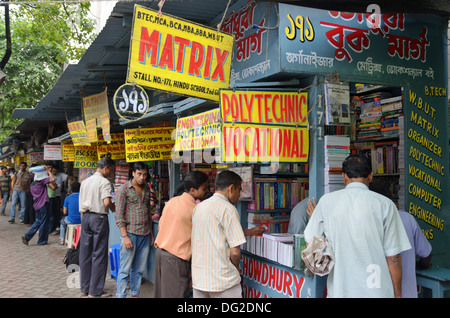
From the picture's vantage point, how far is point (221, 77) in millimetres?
3979

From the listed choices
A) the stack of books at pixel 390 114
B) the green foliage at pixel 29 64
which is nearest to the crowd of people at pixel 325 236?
the stack of books at pixel 390 114

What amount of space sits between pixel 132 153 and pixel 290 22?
384 centimetres

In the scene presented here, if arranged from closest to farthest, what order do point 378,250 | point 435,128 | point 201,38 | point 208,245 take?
point 378,250
point 208,245
point 201,38
point 435,128

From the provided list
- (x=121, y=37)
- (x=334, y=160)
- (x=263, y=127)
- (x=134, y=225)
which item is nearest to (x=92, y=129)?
(x=121, y=37)

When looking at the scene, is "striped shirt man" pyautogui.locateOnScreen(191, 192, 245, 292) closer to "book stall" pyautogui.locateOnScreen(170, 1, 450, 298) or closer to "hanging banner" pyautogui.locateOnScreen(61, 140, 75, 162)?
"book stall" pyautogui.locateOnScreen(170, 1, 450, 298)

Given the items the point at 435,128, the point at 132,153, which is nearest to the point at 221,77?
the point at 435,128

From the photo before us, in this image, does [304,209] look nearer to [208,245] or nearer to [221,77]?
[208,245]

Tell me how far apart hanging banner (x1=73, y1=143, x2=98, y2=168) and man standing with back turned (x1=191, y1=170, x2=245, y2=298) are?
7423 mm

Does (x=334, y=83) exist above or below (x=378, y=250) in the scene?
above

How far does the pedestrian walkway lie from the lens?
642 centimetres

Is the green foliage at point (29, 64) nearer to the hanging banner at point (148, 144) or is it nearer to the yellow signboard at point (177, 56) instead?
the hanging banner at point (148, 144)

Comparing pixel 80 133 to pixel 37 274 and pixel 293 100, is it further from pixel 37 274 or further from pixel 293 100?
pixel 293 100

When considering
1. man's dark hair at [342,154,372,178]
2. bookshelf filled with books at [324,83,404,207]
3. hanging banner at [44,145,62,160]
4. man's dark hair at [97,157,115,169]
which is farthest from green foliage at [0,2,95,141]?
man's dark hair at [342,154,372,178]

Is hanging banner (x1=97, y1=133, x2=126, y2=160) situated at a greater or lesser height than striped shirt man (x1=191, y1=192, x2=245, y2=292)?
greater
